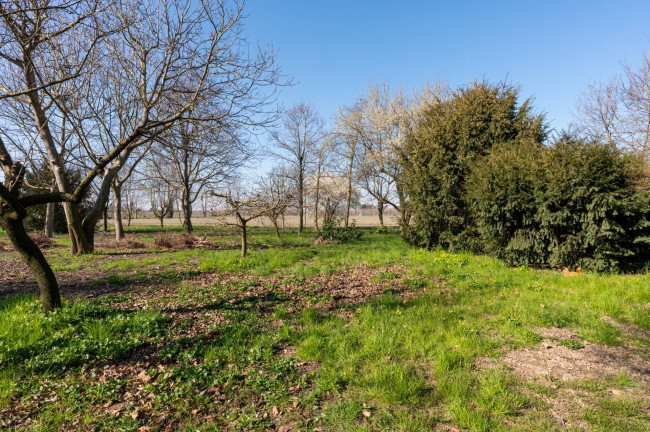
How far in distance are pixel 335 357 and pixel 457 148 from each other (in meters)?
8.89

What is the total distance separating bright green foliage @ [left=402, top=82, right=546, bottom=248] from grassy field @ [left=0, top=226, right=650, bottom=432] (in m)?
3.90

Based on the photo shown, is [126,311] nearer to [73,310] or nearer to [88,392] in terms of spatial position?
[73,310]

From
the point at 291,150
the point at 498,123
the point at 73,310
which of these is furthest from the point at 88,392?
the point at 291,150

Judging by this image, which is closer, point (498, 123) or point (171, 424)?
point (171, 424)

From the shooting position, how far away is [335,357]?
12.2ft

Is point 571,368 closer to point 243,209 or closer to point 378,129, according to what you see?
point 243,209

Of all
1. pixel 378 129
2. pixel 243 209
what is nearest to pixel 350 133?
pixel 378 129

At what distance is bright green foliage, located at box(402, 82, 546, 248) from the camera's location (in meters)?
9.66

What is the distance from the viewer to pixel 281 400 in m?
3.01

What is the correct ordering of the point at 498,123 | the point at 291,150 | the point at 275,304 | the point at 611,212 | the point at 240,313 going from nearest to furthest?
the point at 240,313 < the point at 275,304 < the point at 611,212 < the point at 498,123 < the point at 291,150

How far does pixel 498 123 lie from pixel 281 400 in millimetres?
10258

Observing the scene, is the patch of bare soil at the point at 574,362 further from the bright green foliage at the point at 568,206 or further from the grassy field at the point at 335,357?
the bright green foliage at the point at 568,206

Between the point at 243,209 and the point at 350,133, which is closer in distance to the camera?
the point at 243,209

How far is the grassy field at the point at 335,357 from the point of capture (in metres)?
2.75
